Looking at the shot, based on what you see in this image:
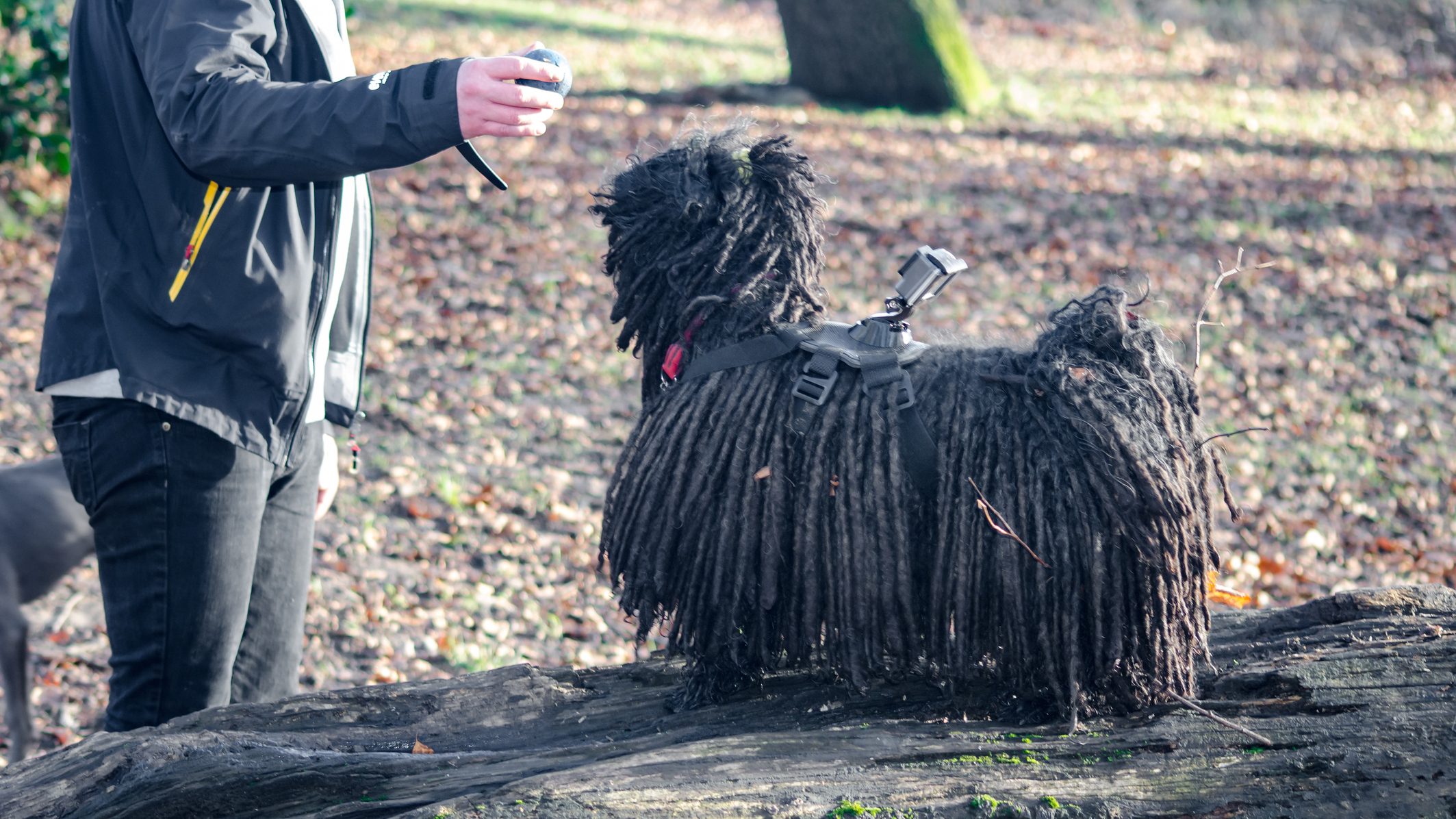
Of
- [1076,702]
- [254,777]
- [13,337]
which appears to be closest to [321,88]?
[254,777]

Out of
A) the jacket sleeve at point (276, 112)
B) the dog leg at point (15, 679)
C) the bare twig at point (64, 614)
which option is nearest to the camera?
the jacket sleeve at point (276, 112)

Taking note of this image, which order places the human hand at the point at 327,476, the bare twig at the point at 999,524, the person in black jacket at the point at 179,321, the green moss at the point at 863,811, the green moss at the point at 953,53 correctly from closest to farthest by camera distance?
the green moss at the point at 863,811
the bare twig at the point at 999,524
the person in black jacket at the point at 179,321
the human hand at the point at 327,476
the green moss at the point at 953,53

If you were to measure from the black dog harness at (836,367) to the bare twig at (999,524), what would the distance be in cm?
13

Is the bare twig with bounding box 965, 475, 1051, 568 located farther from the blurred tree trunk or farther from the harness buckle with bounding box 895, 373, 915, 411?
the blurred tree trunk

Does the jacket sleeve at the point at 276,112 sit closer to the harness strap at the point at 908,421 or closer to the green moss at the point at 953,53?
the harness strap at the point at 908,421

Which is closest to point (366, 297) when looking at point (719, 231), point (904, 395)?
point (719, 231)

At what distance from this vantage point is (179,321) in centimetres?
284

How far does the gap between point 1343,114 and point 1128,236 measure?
8407mm

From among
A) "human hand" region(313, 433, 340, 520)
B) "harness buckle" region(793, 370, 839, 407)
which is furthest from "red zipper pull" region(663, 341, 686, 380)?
"human hand" region(313, 433, 340, 520)

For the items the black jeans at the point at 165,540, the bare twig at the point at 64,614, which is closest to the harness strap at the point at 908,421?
the black jeans at the point at 165,540

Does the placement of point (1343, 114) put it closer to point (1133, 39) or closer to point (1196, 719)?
point (1133, 39)

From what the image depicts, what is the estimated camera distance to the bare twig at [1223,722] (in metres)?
2.70

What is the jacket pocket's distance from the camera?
2824 millimetres

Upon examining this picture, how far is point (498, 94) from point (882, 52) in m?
11.9
